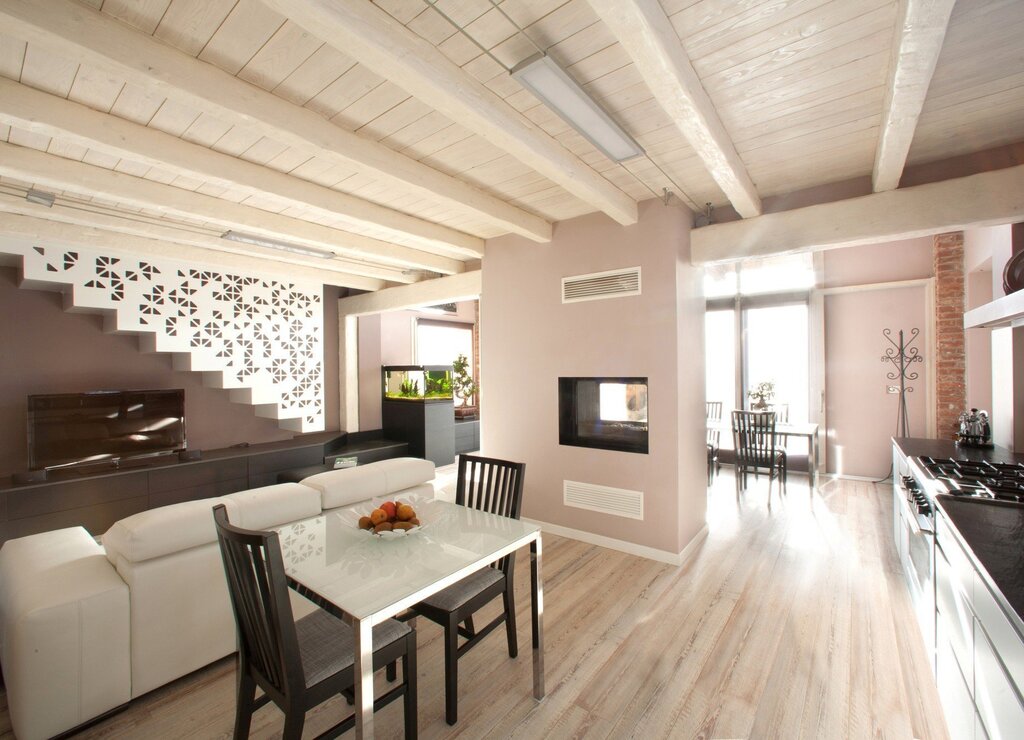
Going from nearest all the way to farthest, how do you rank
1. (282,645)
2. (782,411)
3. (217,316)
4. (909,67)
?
(282,645), (909,67), (217,316), (782,411)

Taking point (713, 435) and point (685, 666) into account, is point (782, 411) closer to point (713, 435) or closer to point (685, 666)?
point (713, 435)

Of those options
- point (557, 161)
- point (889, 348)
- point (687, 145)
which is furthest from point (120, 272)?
point (889, 348)

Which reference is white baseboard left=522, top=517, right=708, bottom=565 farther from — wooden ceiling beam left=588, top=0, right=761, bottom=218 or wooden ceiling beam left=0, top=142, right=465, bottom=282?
wooden ceiling beam left=0, top=142, right=465, bottom=282

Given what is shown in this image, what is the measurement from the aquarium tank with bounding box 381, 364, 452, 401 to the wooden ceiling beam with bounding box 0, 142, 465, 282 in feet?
8.02

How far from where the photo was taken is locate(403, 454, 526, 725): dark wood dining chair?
1.82 metres

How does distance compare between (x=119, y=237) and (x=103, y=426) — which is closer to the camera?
(x=119, y=237)

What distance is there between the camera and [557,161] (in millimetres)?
2387

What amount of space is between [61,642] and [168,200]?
2.54 metres

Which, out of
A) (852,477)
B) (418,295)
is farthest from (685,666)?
(852,477)

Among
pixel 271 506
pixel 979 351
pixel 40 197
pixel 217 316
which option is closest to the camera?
pixel 271 506

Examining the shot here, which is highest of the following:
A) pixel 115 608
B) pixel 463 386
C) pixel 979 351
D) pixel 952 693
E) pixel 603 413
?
pixel 979 351

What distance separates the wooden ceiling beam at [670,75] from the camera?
54.4 inches

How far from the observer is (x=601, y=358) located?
3.67 metres

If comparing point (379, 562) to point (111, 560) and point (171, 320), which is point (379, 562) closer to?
point (111, 560)
